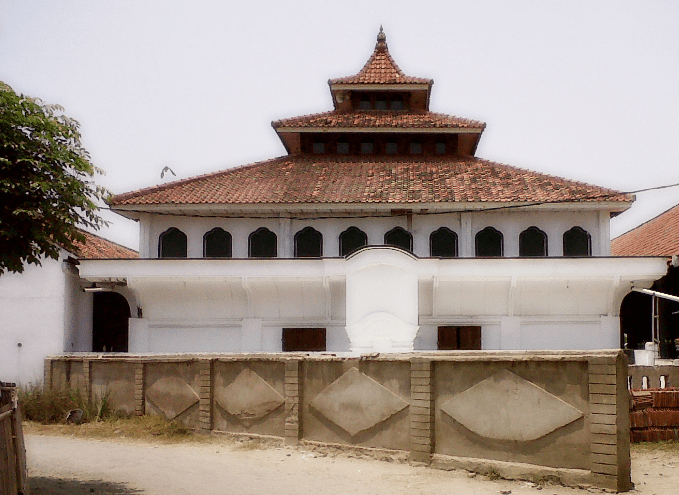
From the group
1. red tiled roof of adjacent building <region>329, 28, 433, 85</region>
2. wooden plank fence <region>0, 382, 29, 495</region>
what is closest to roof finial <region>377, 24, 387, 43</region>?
red tiled roof of adjacent building <region>329, 28, 433, 85</region>

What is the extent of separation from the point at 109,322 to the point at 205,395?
14.6 metres

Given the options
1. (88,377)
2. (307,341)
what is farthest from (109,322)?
(88,377)

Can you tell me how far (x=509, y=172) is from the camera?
30.7 meters

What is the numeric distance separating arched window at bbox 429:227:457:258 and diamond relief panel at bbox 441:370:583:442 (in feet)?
51.7

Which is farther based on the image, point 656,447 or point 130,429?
point 130,429

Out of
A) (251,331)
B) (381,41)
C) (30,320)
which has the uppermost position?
(381,41)

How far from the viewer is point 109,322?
30859 millimetres

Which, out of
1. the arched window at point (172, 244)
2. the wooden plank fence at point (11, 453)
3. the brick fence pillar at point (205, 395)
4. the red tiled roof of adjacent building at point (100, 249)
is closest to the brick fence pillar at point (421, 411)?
the brick fence pillar at point (205, 395)

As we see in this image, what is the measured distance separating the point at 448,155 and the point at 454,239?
508 centimetres

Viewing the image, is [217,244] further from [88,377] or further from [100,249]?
[88,377]

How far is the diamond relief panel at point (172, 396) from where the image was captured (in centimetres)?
1809

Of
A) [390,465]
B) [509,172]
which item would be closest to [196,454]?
[390,465]

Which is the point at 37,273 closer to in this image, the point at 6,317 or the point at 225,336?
the point at 6,317

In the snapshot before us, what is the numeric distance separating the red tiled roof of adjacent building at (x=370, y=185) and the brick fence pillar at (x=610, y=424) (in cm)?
1643
